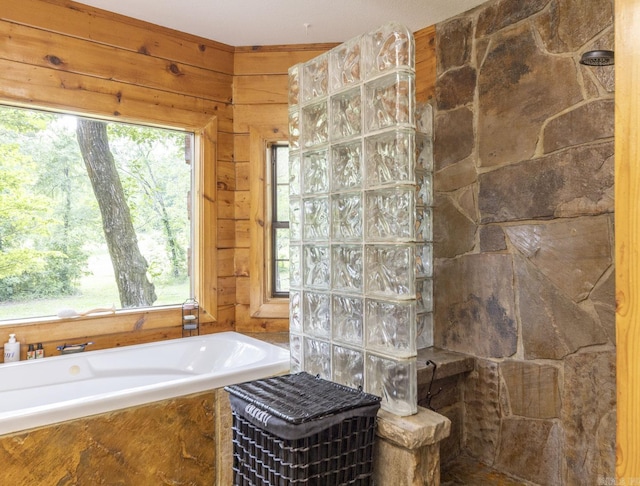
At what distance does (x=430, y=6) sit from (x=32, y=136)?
2308 mm

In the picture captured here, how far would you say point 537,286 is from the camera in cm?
218

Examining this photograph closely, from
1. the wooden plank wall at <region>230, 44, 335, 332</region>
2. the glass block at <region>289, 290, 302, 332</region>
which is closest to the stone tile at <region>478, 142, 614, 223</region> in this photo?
the glass block at <region>289, 290, 302, 332</region>

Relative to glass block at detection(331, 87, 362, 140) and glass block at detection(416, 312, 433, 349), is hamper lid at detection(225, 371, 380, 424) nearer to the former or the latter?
glass block at detection(416, 312, 433, 349)

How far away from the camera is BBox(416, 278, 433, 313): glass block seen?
2.59 metres

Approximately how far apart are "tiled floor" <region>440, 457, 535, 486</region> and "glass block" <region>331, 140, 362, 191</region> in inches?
60.4

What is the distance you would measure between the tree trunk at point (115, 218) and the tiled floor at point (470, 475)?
2010 millimetres

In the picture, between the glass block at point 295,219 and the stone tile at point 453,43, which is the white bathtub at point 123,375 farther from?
the stone tile at point 453,43

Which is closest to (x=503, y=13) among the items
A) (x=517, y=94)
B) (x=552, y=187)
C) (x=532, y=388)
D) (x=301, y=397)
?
(x=517, y=94)

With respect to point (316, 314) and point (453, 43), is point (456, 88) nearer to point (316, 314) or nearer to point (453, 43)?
point (453, 43)

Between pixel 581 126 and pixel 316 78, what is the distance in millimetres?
1184

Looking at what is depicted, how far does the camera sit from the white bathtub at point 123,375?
173 centimetres

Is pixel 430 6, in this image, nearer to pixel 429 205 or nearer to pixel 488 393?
pixel 429 205

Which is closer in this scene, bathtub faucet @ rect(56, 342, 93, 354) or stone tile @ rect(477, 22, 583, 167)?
stone tile @ rect(477, 22, 583, 167)

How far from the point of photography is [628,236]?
2.37 ft
